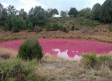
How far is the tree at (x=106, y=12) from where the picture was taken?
3116 centimetres

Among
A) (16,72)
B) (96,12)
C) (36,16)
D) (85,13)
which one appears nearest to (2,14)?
(36,16)

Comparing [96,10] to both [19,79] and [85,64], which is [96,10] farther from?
[19,79]

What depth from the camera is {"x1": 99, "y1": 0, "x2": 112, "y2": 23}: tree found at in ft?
102

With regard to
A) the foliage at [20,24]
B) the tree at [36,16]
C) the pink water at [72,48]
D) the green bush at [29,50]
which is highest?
the tree at [36,16]

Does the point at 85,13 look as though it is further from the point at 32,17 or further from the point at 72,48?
the point at 72,48

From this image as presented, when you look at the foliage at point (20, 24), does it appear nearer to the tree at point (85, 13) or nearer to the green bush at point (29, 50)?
the green bush at point (29, 50)

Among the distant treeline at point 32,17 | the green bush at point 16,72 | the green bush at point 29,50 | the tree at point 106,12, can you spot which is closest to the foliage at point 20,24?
the distant treeline at point 32,17

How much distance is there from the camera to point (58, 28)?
2930cm

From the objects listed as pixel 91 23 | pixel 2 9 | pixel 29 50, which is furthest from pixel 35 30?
pixel 29 50

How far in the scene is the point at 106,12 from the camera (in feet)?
105

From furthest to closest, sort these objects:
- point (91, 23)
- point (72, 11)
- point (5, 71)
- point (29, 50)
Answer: point (72, 11) < point (91, 23) < point (29, 50) < point (5, 71)

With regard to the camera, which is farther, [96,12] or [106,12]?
[96,12]

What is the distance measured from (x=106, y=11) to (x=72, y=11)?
16542 millimetres

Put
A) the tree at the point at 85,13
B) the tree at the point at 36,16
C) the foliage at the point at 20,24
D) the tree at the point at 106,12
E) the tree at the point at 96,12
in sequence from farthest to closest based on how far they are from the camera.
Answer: the tree at the point at 85,13 → the tree at the point at 96,12 → the tree at the point at 106,12 → the tree at the point at 36,16 → the foliage at the point at 20,24
